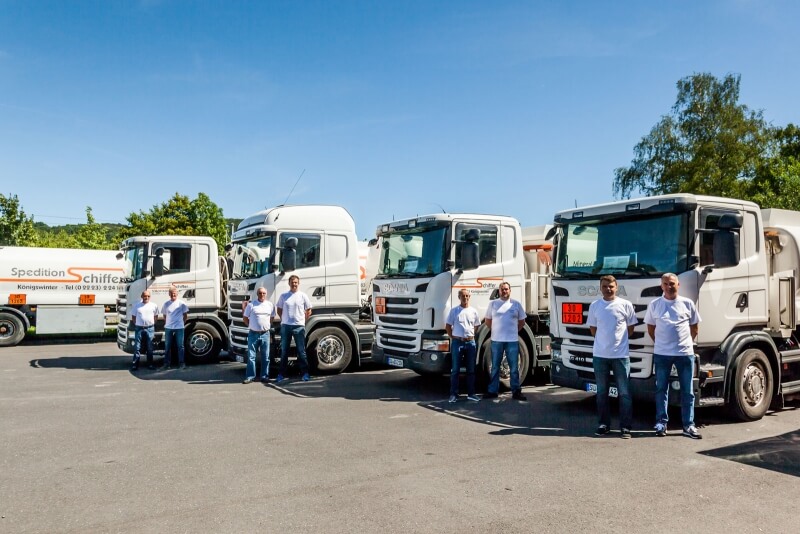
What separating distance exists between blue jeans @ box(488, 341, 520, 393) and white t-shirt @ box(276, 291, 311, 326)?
3.74m

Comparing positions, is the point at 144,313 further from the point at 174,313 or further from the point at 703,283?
the point at 703,283

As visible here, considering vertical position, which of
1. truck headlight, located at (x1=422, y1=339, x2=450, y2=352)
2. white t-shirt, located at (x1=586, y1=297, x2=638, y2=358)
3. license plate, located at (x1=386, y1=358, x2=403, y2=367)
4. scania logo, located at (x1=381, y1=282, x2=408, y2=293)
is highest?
scania logo, located at (x1=381, y1=282, x2=408, y2=293)

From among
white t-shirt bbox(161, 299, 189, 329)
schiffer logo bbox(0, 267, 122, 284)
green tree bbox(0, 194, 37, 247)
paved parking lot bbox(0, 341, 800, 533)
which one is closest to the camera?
paved parking lot bbox(0, 341, 800, 533)

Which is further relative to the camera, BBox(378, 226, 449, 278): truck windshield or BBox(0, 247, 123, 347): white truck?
BBox(0, 247, 123, 347): white truck

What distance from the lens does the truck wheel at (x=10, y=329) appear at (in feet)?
64.1

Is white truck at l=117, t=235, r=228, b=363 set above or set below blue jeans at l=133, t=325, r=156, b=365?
above

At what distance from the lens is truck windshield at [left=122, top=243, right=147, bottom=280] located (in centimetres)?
1454

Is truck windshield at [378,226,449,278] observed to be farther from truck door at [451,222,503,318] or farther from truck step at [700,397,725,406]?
truck step at [700,397,725,406]

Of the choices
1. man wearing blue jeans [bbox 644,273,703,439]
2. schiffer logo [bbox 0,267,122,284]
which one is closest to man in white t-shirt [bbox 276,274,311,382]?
man wearing blue jeans [bbox 644,273,703,439]

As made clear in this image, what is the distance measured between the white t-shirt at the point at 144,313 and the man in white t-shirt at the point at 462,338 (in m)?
6.99

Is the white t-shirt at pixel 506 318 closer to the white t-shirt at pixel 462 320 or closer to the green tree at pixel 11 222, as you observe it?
the white t-shirt at pixel 462 320

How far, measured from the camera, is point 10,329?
19.7 meters

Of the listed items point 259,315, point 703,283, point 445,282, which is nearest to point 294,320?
point 259,315

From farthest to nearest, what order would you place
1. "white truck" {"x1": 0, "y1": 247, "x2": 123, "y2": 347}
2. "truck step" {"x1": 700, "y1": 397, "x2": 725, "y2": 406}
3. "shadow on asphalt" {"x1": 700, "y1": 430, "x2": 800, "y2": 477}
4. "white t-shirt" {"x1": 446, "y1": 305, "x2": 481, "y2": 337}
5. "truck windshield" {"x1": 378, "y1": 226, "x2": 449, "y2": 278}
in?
"white truck" {"x1": 0, "y1": 247, "x2": 123, "y2": 347}
"truck windshield" {"x1": 378, "y1": 226, "x2": 449, "y2": 278}
"white t-shirt" {"x1": 446, "y1": 305, "x2": 481, "y2": 337}
"truck step" {"x1": 700, "y1": 397, "x2": 725, "y2": 406}
"shadow on asphalt" {"x1": 700, "y1": 430, "x2": 800, "y2": 477}
